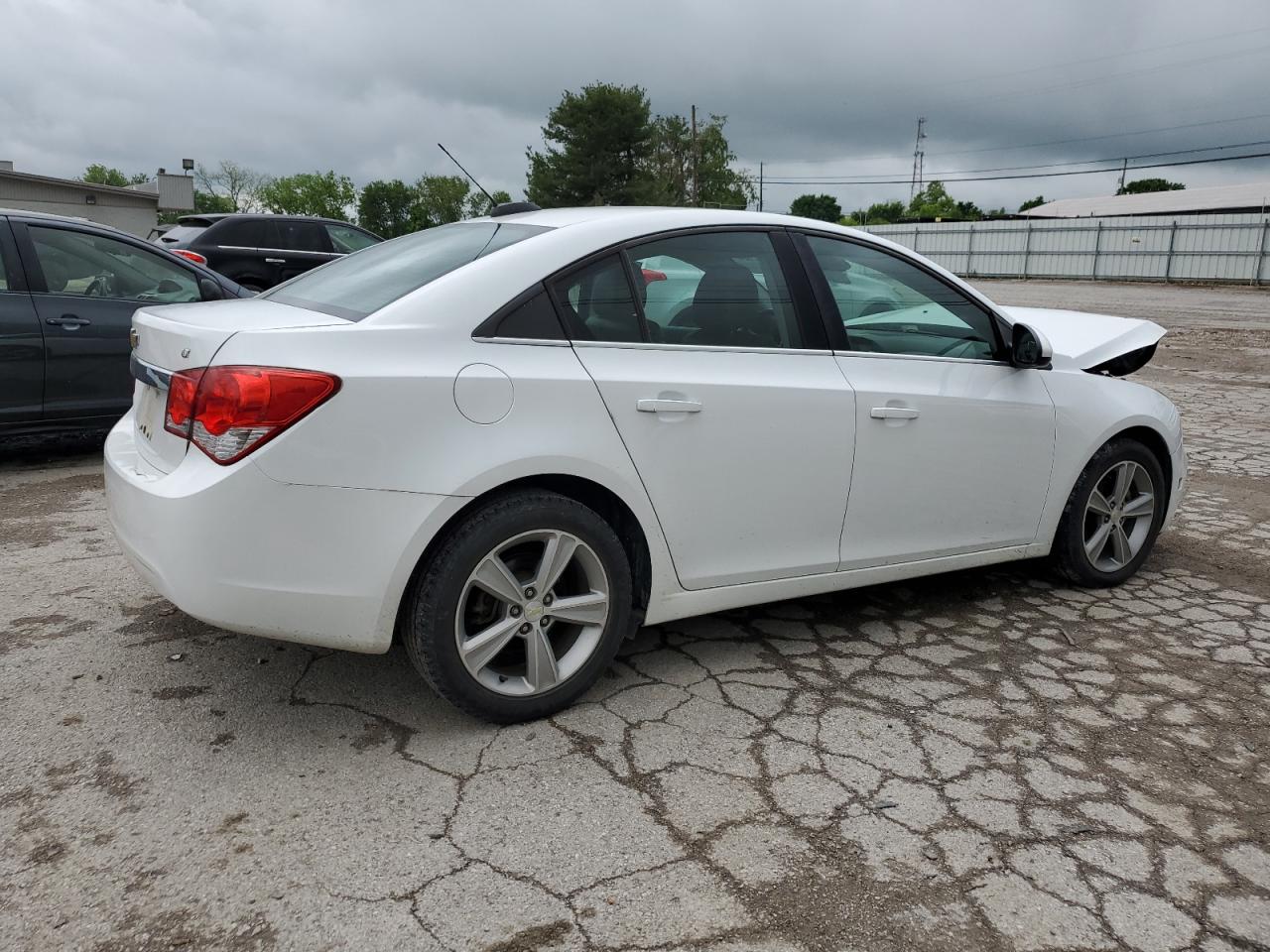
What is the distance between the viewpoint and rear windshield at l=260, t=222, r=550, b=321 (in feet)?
10.1

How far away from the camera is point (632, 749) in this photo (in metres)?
2.96

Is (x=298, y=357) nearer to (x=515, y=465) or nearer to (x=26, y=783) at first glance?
(x=515, y=465)

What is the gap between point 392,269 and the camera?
3.36 meters

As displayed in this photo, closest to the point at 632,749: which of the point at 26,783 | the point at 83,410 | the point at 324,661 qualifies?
the point at 324,661

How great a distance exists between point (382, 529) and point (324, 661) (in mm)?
1003

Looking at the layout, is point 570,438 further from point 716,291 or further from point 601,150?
point 601,150

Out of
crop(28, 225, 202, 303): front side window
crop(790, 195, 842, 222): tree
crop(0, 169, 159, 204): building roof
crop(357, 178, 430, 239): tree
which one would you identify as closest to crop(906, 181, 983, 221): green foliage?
crop(790, 195, 842, 222): tree

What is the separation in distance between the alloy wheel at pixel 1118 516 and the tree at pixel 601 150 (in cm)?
5055

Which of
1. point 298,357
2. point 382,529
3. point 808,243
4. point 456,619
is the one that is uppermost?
point 808,243

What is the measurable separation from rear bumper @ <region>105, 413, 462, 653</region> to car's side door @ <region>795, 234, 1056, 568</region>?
62.6 inches

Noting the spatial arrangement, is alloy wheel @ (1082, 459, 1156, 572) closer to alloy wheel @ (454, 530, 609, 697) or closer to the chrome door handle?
the chrome door handle

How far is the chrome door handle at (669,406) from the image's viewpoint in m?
3.11

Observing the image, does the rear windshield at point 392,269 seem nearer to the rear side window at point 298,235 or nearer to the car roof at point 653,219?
the car roof at point 653,219

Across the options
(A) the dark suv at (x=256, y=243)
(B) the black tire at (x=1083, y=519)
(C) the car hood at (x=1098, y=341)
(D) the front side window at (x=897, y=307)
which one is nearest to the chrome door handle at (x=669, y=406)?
(D) the front side window at (x=897, y=307)
